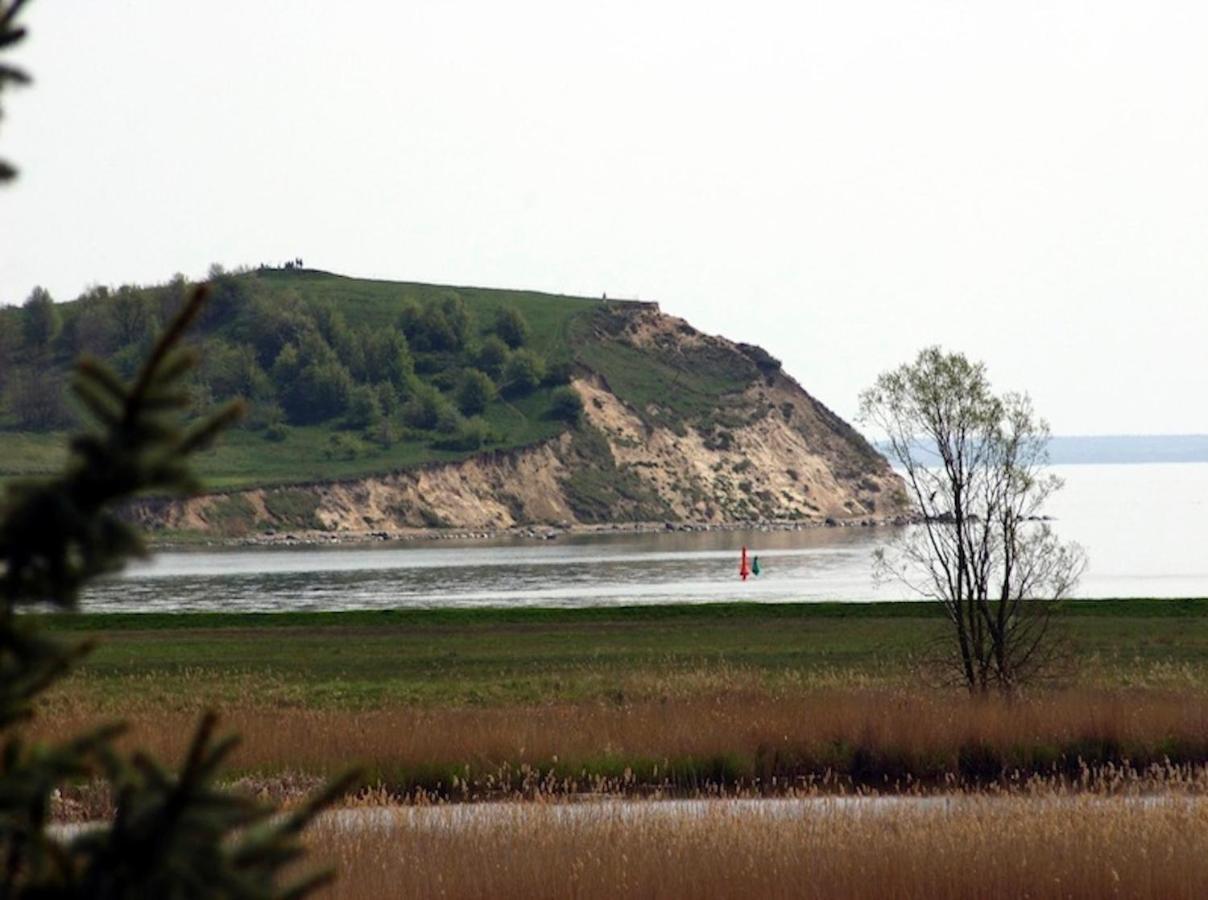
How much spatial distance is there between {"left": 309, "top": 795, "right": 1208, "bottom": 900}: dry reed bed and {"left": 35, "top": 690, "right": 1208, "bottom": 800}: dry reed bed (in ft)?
21.7

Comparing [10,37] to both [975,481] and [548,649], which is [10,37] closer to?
[975,481]

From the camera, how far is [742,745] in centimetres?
2525

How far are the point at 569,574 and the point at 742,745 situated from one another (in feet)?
283

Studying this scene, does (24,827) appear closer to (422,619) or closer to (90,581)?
(90,581)

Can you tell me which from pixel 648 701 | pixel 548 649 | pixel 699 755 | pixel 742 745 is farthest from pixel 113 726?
pixel 548 649

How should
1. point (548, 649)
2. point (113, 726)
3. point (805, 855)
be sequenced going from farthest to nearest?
point (548, 649) < point (805, 855) < point (113, 726)

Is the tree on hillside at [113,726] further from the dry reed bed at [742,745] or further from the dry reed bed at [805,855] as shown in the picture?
the dry reed bed at [742,745]

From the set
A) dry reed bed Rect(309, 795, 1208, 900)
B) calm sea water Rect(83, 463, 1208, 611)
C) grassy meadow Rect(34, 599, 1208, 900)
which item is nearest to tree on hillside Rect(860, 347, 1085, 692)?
grassy meadow Rect(34, 599, 1208, 900)

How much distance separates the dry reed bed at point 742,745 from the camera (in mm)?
24094

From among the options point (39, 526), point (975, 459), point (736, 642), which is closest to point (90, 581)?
point (39, 526)

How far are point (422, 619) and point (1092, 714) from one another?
38.1m

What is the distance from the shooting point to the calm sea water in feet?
276

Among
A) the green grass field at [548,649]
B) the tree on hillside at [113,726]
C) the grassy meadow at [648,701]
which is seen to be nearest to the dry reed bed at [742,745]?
the grassy meadow at [648,701]

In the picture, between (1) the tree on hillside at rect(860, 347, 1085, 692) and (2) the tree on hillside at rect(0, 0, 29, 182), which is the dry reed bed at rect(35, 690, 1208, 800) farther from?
(2) the tree on hillside at rect(0, 0, 29, 182)
